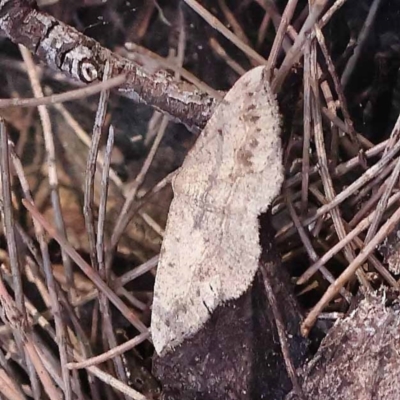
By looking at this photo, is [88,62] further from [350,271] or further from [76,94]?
[350,271]

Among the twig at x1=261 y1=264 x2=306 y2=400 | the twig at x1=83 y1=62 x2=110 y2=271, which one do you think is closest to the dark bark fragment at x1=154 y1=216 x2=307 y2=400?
the twig at x1=261 y1=264 x2=306 y2=400

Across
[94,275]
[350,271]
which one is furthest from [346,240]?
[94,275]

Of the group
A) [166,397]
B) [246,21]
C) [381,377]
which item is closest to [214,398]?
[166,397]

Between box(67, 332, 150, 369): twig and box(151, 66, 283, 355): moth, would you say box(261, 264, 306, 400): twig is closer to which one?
box(151, 66, 283, 355): moth

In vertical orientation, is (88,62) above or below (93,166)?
above

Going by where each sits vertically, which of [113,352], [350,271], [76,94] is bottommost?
[113,352]

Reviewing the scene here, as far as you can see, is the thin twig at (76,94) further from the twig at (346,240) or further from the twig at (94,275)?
the twig at (346,240)

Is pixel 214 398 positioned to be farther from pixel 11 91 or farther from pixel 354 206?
pixel 11 91
